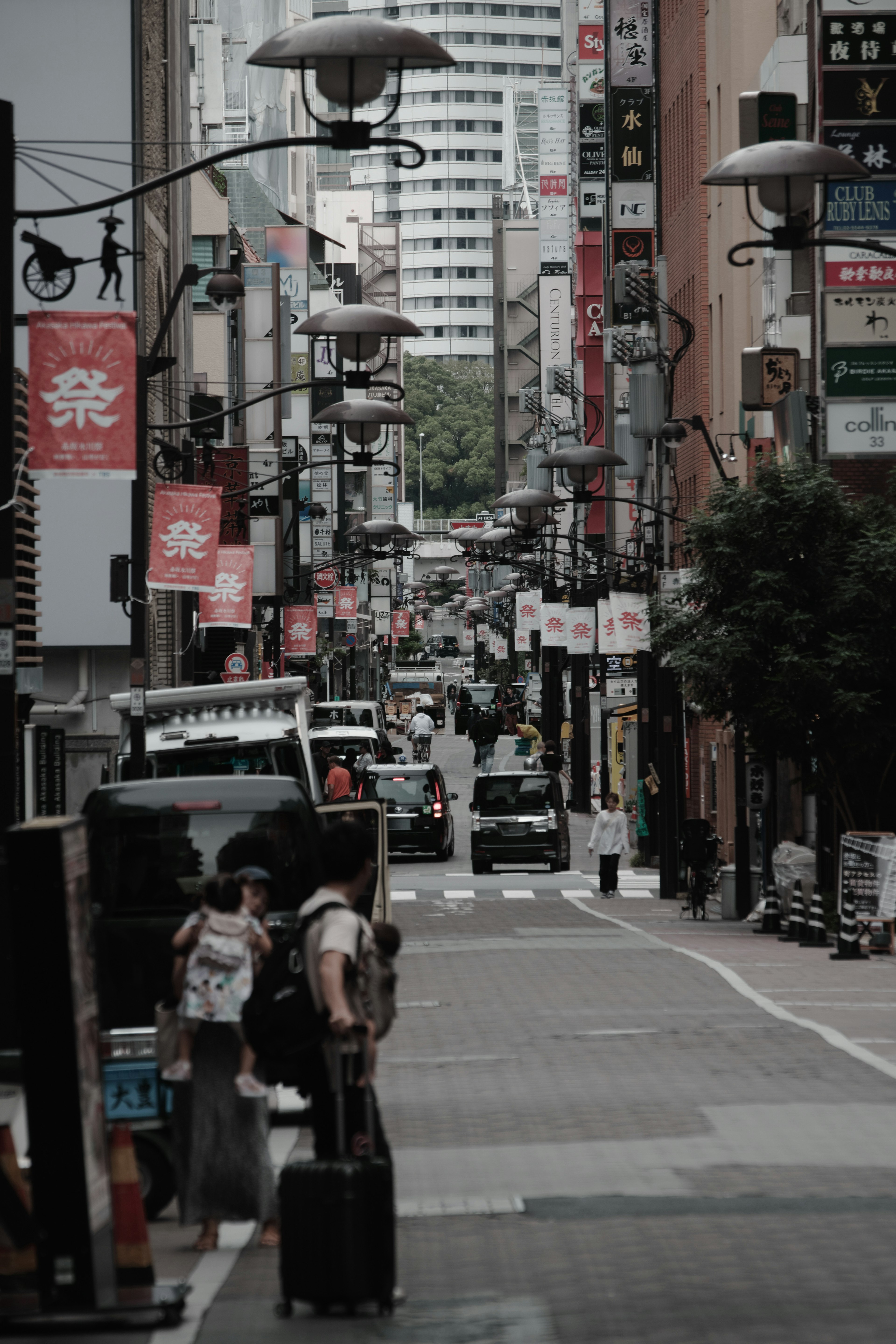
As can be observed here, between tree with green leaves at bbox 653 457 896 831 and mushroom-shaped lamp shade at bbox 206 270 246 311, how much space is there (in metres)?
7.80

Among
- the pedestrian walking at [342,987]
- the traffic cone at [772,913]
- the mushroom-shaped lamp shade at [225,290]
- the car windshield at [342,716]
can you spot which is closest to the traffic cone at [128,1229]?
the pedestrian walking at [342,987]

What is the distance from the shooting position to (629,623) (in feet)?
128

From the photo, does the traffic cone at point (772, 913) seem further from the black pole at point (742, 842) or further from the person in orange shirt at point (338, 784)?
the person in orange shirt at point (338, 784)

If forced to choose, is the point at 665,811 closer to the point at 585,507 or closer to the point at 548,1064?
the point at 548,1064

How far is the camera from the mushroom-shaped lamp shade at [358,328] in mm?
20062

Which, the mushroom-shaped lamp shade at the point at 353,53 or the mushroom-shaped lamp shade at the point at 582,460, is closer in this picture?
the mushroom-shaped lamp shade at the point at 353,53

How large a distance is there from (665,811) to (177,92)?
22.7m

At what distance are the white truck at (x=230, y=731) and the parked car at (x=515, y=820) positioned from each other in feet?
40.5

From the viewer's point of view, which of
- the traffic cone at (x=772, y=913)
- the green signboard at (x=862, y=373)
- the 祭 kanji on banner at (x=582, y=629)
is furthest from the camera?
the 祭 kanji on banner at (x=582, y=629)

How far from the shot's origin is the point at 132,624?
2269 cm

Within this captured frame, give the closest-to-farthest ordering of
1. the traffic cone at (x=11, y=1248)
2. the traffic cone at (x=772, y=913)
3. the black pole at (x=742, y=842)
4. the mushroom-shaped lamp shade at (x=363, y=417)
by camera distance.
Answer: the traffic cone at (x=11, y=1248) → the mushroom-shaped lamp shade at (x=363, y=417) → the traffic cone at (x=772, y=913) → the black pole at (x=742, y=842)

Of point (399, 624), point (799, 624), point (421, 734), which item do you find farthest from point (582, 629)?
point (399, 624)

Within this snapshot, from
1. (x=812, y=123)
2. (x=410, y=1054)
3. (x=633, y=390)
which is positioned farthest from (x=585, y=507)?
(x=410, y=1054)

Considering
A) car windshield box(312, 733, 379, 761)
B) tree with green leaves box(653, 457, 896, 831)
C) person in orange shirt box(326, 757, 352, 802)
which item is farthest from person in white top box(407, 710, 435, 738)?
tree with green leaves box(653, 457, 896, 831)
